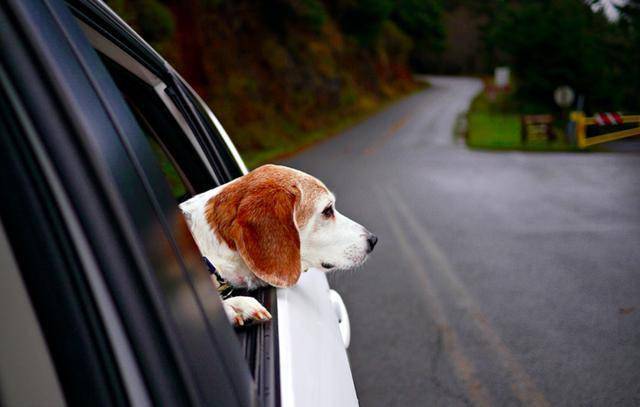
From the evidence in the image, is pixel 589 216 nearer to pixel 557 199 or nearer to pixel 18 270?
pixel 557 199

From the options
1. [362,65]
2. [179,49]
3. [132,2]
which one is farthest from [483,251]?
[362,65]

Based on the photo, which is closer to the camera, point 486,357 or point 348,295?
point 486,357

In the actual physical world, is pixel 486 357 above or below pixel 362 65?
below

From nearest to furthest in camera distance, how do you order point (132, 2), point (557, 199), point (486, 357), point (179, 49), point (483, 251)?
point (486, 357) < point (483, 251) < point (557, 199) < point (132, 2) < point (179, 49)

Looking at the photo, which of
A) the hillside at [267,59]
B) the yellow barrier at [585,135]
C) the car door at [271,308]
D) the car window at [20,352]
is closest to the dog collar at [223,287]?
the car door at [271,308]

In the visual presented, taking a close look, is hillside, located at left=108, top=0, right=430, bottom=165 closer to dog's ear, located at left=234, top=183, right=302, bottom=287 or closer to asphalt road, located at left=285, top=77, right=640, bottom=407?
asphalt road, located at left=285, top=77, right=640, bottom=407

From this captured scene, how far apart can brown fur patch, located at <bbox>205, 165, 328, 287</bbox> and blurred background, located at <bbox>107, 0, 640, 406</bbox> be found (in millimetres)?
1749

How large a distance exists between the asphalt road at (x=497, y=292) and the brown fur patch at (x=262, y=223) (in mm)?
1745

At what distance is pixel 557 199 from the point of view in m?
10.6

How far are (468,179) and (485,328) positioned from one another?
9.51 m

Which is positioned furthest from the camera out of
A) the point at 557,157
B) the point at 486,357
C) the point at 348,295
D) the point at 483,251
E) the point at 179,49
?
the point at 179,49

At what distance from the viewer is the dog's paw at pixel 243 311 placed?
66.9 inches

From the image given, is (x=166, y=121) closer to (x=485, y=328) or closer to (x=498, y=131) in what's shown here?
(x=485, y=328)

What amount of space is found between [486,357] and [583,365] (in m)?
0.62
